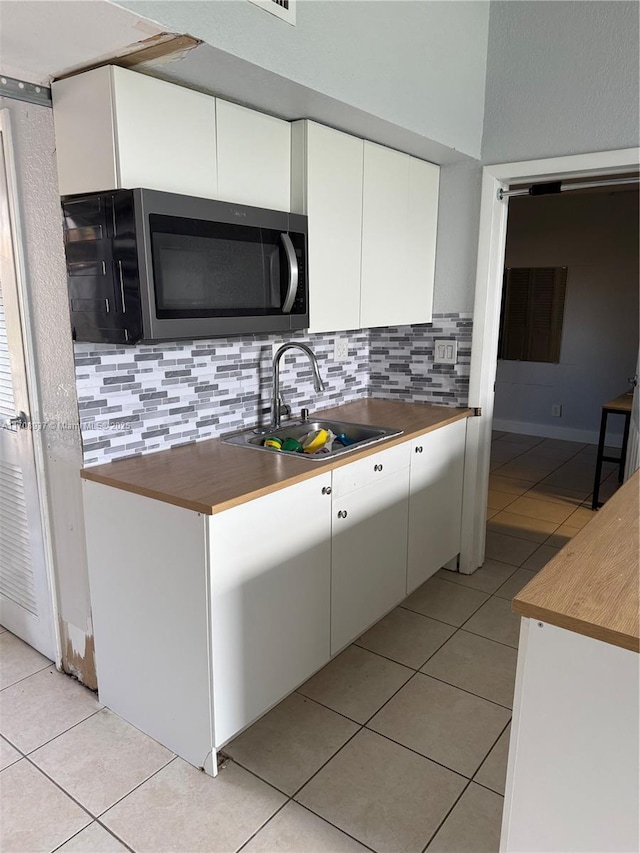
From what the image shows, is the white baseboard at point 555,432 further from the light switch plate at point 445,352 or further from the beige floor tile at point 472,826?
the beige floor tile at point 472,826

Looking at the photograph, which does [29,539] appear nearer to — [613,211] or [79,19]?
[79,19]

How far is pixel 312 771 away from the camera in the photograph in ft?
5.91

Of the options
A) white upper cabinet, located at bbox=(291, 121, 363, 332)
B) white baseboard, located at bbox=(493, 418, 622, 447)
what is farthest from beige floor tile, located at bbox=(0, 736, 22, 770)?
white baseboard, located at bbox=(493, 418, 622, 447)

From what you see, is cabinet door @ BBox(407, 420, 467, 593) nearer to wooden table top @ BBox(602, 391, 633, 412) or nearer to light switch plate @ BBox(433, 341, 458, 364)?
light switch plate @ BBox(433, 341, 458, 364)

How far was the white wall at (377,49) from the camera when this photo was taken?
1.49 m

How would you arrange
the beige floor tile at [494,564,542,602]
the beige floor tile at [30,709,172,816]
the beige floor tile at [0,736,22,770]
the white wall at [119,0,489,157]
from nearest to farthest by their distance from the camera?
1. the white wall at [119,0,489,157]
2. the beige floor tile at [30,709,172,816]
3. the beige floor tile at [0,736,22,770]
4. the beige floor tile at [494,564,542,602]

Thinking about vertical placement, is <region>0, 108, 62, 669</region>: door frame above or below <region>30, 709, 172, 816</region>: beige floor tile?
above

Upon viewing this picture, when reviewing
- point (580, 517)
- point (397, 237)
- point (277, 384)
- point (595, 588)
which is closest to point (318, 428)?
point (277, 384)

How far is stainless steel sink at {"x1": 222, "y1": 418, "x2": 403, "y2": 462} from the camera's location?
2.20m

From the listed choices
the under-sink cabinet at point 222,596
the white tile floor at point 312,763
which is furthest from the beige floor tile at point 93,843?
the under-sink cabinet at point 222,596

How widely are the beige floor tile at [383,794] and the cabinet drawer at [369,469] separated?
81 cm

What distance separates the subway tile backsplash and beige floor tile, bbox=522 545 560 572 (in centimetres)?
94

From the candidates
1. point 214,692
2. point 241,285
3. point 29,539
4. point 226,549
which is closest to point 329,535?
point 226,549

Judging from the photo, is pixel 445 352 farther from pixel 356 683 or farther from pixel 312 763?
pixel 312 763
